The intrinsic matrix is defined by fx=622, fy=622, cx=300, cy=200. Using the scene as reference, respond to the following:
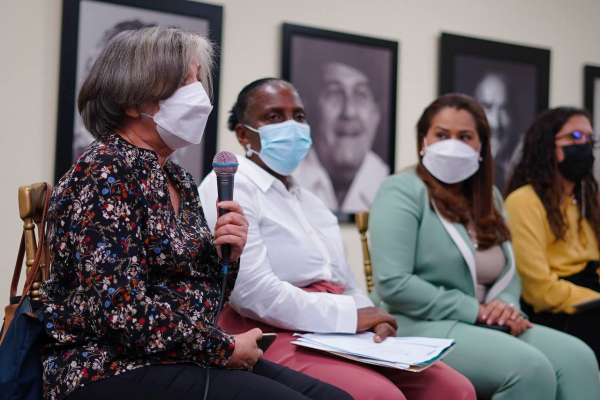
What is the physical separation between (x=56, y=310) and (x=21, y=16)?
6.22 feet

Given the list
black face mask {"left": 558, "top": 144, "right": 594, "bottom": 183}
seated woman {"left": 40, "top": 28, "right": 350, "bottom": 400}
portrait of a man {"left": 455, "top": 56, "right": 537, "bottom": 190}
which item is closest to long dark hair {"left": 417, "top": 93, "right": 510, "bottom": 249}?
black face mask {"left": 558, "top": 144, "right": 594, "bottom": 183}

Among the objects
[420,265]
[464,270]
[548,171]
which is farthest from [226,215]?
[548,171]

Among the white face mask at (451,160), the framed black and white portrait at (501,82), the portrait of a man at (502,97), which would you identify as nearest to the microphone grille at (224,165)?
the white face mask at (451,160)

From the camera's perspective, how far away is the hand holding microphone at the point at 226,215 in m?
1.45

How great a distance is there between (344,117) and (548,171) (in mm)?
1138

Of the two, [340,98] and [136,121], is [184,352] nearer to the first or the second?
[136,121]

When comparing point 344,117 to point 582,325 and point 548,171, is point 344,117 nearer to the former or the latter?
point 548,171

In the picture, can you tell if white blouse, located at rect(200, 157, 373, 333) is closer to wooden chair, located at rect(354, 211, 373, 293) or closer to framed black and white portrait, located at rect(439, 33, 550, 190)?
wooden chair, located at rect(354, 211, 373, 293)

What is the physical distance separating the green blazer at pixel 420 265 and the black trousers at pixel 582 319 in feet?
1.12

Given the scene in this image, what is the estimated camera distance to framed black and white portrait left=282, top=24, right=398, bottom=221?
3.38 metres

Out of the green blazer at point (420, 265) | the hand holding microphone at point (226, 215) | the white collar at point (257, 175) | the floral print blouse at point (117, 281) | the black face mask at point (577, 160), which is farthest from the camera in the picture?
the black face mask at point (577, 160)

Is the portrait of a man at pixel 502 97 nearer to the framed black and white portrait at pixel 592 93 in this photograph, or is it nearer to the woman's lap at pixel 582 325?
the framed black and white portrait at pixel 592 93

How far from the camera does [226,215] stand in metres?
1.47

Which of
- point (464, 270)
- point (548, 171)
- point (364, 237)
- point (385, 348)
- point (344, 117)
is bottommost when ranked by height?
point (385, 348)
